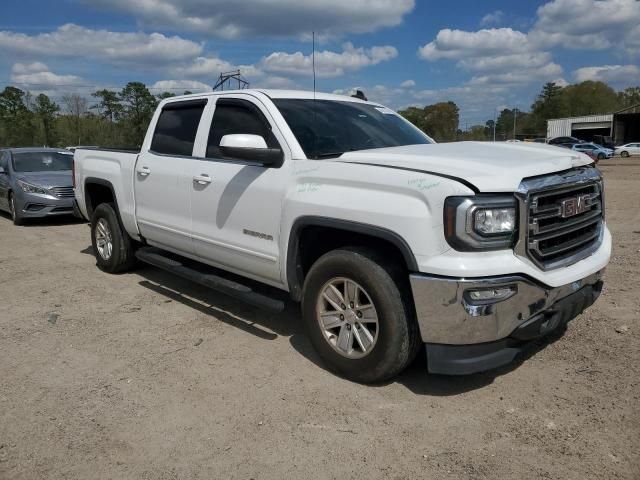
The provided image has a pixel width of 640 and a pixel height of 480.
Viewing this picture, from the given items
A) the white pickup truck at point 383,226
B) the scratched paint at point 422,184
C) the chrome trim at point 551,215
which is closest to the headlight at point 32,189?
the white pickup truck at point 383,226

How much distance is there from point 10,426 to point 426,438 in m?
2.42

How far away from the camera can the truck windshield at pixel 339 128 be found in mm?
4168

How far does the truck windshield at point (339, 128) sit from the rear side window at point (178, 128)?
1.04 meters

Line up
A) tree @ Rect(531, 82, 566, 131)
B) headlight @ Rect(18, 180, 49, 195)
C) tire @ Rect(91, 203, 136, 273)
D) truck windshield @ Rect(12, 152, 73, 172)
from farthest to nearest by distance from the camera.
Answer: tree @ Rect(531, 82, 566, 131), truck windshield @ Rect(12, 152, 73, 172), headlight @ Rect(18, 180, 49, 195), tire @ Rect(91, 203, 136, 273)

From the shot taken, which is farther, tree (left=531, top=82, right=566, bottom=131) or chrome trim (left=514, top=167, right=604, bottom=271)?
tree (left=531, top=82, right=566, bottom=131)

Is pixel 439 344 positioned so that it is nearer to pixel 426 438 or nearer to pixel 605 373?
pixel 426 438

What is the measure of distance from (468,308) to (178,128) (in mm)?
3465

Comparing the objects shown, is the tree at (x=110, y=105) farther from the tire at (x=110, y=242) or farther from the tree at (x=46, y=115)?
the tire at (x=110, y=242)

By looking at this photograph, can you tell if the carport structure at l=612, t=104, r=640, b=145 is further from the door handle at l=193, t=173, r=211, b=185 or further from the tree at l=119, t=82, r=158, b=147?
the door handle at l=193, t=173, r=211, b=185

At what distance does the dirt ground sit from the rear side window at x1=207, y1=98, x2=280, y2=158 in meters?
1.59

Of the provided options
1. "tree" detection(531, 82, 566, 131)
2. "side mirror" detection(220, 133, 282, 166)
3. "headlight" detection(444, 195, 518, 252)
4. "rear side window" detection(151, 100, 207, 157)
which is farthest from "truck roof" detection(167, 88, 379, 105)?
"tree" detection(531, 82, 566, 131)

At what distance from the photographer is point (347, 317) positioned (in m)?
3.62

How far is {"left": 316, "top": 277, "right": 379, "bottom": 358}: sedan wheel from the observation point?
11.5ft

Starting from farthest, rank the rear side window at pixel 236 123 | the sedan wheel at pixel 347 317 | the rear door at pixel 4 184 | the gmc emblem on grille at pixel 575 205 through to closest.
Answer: the rear door at pixel 4 184 → the rear side window at pixel 236 123 → the sedan wheel at pixel 347 317 → the gmc emblem on grille at pixel 575 205
